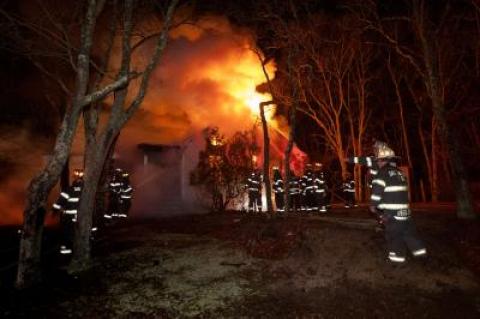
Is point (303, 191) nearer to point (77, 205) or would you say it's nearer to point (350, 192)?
point (350, 192)

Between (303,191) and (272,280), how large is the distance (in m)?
9.20

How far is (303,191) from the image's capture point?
15750 millimetres

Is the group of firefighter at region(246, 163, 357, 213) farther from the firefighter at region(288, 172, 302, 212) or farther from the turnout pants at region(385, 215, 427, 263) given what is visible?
the turnout pants at region(385, 215, 427, 263)

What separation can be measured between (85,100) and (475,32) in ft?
60.4

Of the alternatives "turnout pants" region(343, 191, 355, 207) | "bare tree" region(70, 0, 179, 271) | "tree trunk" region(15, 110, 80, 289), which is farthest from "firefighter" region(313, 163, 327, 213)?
"tree trunk" region(15, 110, 80, 289)

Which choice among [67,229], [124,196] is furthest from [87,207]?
[124,196]

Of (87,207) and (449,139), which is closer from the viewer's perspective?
(87,207)

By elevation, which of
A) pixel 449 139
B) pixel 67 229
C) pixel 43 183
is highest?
pixel 449 139

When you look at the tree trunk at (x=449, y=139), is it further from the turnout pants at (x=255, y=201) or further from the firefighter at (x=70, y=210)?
the firefighter at (x=70, y=210)

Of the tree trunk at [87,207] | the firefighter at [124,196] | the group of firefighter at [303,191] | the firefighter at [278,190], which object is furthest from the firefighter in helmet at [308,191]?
the tree trunk at [87,207]

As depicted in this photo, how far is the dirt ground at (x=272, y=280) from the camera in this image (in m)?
5.59

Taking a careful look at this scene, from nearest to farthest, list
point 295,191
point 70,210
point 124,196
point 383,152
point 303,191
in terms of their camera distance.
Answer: point 383,152 → point 70,210 → point 124,196 → point 303,191 → point 295,191

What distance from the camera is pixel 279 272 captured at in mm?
7195

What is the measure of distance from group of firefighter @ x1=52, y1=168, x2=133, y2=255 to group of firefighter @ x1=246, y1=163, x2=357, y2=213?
5.19 meters
